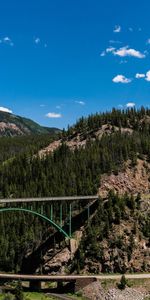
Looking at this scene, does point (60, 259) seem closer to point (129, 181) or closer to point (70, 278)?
point (70, 278)

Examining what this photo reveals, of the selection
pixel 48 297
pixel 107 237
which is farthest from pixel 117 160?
pixel 48 297

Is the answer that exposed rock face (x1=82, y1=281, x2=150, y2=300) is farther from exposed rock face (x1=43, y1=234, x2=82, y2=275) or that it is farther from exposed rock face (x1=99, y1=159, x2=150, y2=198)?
exposed rock face (x1=99, y1=159, x2=150, y2=198)

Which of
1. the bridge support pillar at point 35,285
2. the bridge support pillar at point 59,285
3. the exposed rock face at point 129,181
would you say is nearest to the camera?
the bridge support pillar at point 59,285

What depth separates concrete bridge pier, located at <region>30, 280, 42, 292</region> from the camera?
110688mm

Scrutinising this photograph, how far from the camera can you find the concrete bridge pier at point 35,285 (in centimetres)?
11069

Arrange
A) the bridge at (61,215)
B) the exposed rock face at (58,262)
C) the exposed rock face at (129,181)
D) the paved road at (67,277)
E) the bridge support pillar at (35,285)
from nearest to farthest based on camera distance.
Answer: the paved road at (67,277)
the bridge support pillar at (35,285)
the exposed rock face at (58,262)
the bridge at (61,215)
the exposed rock face at (129,181)

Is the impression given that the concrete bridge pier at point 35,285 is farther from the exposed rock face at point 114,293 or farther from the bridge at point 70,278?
the exposed rock face at point 114,293

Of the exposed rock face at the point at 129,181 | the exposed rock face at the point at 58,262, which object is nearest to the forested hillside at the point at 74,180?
the exposed rock face at the point at 129,181

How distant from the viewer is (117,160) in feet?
526

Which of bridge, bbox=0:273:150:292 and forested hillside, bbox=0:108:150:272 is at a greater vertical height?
forested hillside, bbox=0:108:150:272

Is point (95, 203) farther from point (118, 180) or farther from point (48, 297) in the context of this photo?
point (48, 297)

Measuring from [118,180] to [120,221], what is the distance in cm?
2571

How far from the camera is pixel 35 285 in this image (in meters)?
112

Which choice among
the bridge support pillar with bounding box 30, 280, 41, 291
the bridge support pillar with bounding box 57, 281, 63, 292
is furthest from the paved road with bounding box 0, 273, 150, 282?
the bridge support pillar with bounding box 57, 281, 63, 292
